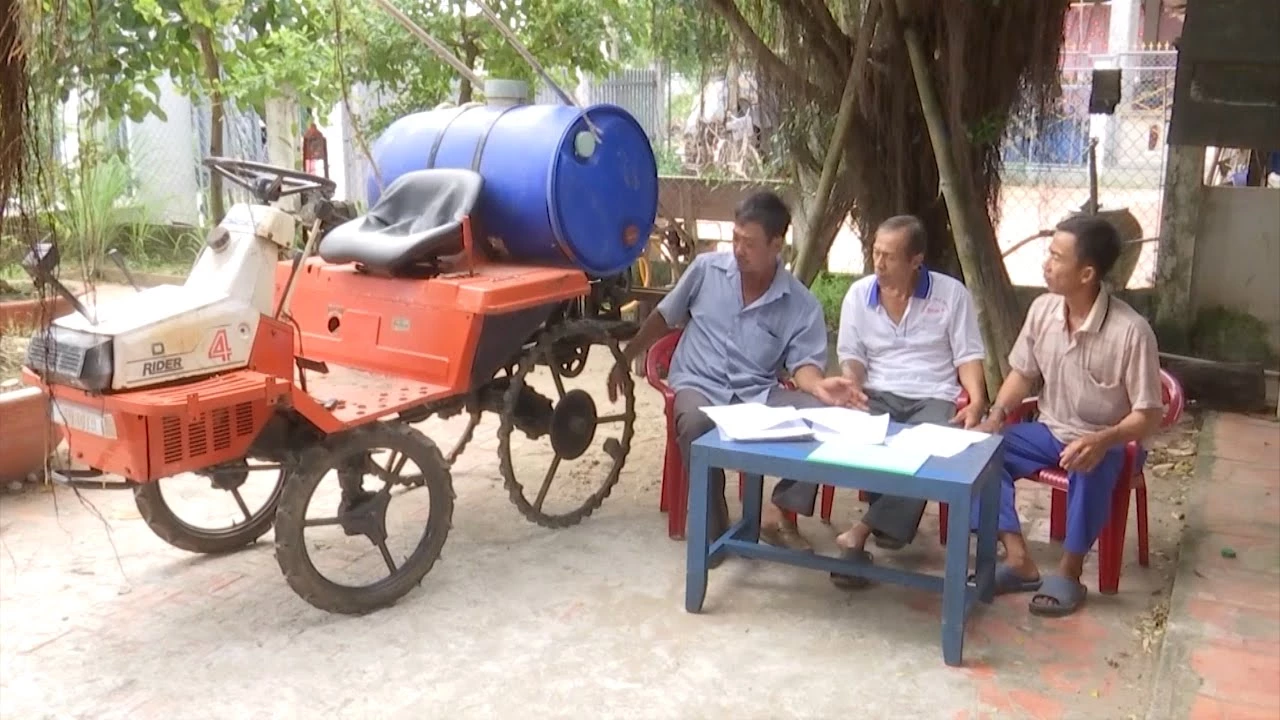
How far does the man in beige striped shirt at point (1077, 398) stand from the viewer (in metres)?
3.46

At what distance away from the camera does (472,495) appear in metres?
4.66

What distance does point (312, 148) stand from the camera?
331 inches

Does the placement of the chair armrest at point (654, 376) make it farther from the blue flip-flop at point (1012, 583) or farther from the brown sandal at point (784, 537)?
the blue flip-flop at point (1012, 583)

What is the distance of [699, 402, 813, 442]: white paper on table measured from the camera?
133 inches

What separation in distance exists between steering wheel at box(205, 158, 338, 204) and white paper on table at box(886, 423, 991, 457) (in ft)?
6.56

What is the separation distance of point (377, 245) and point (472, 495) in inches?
51.5

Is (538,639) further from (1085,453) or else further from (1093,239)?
(1093,239)

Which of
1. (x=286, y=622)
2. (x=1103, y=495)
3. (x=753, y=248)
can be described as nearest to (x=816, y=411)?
(x=753, y=248)

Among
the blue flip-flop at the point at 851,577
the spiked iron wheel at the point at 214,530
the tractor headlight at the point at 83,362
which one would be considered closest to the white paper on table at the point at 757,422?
the blue flip-flop at the point at 851,577

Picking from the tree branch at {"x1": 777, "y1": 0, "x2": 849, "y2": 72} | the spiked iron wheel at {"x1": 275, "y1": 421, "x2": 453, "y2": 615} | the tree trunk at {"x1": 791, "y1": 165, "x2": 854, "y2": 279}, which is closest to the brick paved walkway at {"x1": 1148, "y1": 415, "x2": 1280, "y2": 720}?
the tree trunk at {"x1": 791, "y1": 165, "x2": 854, "y2": 279}

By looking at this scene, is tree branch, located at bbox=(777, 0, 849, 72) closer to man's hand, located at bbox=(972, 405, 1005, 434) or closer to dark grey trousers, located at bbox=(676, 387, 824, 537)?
dark grey trousers, located at bbox=(676, 387, 824, 537)

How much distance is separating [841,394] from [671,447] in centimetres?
71

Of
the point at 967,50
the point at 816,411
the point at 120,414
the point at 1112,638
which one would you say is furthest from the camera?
the point at 967,50

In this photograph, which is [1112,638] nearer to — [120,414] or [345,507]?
[345,507]
